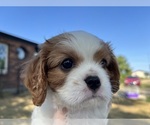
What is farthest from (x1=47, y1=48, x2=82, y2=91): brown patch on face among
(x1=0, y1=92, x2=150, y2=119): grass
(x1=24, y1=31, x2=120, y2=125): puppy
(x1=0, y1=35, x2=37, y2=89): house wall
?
(x1=0, y1=35, x2=37, y2=89): house wall

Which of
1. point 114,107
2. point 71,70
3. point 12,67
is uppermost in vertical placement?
point 12,67

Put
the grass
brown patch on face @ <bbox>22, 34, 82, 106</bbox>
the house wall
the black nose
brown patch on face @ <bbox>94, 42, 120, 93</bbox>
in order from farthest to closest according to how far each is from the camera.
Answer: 1. the house wall
2. the grass
3. brown patch on face @ <bbox>94, 42, 120, 93</bbox>
4. brown patch on face @ <bbox>22, 34, 82, 106</bbox>
5. the black nose

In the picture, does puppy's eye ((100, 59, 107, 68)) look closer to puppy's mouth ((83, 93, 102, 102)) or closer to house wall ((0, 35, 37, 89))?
puppy's mouth ((83, 93, 102, 102))

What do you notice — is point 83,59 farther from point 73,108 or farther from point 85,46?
point 73,108

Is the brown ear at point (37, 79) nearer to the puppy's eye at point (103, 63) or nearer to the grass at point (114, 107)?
the puppy's eye at point (103, 63)

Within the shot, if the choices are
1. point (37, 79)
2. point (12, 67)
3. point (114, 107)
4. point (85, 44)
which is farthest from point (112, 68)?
point (12, 67)

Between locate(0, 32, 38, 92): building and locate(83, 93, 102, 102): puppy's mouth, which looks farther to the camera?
locate(0, 32, 38, 92): building

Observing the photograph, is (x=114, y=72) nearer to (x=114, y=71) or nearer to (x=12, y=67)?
(x=114, y=71)

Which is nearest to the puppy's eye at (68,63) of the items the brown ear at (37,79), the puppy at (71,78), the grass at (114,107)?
the puppy at (71,78)

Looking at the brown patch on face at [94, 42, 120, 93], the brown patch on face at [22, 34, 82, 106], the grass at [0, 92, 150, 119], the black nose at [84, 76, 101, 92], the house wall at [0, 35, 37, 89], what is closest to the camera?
the black nose at [84, 76, 101, 92]
